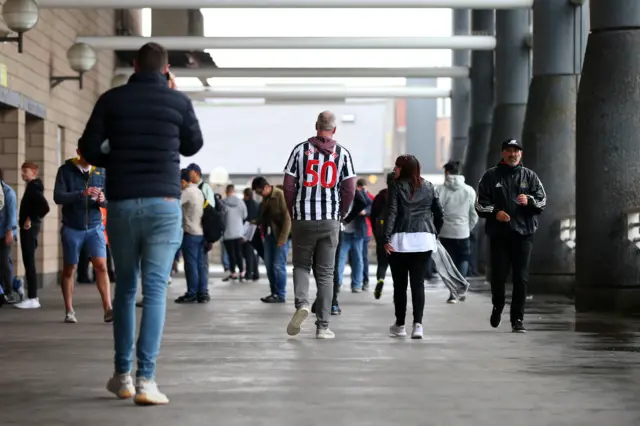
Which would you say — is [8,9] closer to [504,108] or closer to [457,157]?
[504,108]

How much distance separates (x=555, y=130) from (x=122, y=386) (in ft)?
44.0

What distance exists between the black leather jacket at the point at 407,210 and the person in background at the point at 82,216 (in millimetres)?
2470

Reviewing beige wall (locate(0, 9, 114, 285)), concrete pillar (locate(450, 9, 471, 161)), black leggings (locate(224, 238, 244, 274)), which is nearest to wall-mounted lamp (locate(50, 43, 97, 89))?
beige wall (locate(0, 9, 114, 285))

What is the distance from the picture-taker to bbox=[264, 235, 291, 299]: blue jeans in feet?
57.6

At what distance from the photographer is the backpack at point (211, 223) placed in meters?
17.7

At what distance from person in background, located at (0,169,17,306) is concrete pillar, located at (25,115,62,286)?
5.39 meters

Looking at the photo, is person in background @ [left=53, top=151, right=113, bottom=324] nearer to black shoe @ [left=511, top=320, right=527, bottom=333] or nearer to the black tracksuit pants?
the black tracksuit pants

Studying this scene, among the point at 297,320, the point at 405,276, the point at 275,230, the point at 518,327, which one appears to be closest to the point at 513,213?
the point at 518,327

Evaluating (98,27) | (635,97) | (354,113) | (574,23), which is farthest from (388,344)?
(354,113)

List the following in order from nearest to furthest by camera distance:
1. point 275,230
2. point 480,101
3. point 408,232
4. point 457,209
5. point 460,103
A: point 408,232 < point 275,230 < point 457,209 < point 480,101 < point 460,103

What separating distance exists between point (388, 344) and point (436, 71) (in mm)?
20785

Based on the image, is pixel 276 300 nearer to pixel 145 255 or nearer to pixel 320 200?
pixel 320 200

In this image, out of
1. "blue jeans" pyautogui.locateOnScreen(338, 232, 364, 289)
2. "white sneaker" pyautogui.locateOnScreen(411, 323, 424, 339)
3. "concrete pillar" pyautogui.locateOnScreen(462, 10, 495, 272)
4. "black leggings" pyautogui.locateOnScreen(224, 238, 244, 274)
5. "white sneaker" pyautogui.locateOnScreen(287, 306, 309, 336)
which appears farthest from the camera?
"concrete pillar" pyautogui.locateOnScreen(462, 10, 495, 272)

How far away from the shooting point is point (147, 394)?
7270 mm
